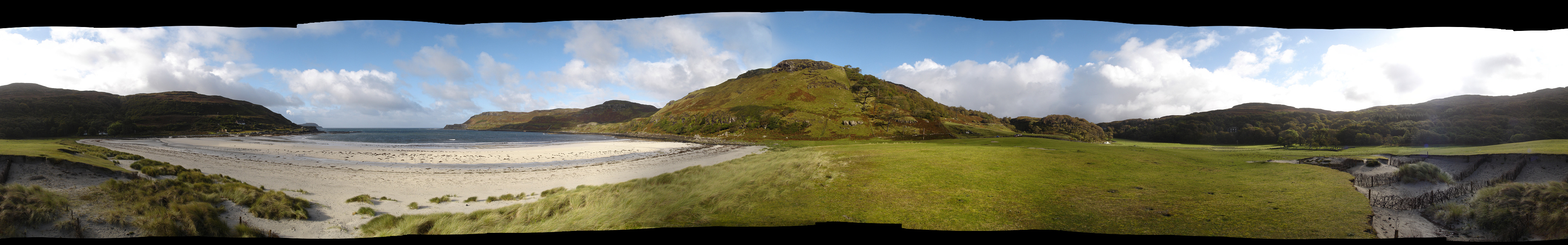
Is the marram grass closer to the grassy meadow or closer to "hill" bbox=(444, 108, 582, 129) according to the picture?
the grassy meadow

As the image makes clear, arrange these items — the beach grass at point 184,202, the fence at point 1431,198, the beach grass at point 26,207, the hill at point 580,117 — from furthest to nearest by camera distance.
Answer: the hill at point 580,117
the fence at point 1431,198
the beach grass at point 184,202
the beach grass at point 26,207

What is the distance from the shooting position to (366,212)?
328 cm

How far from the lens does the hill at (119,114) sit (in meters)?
2.89

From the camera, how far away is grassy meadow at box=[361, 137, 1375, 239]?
2.72m

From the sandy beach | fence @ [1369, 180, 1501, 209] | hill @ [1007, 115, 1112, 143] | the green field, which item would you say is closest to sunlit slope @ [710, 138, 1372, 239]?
fence @ [1369, 180, 1501, 209]

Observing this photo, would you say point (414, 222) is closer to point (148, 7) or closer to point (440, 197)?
point (440, 197)

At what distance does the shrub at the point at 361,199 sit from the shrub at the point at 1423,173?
921 cm

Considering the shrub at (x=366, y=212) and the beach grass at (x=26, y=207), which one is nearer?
the beach grass at (x=26, y=207)

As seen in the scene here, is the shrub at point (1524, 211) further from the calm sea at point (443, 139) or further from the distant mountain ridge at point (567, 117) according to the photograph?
the distant mountain ridge at point (567, 117)

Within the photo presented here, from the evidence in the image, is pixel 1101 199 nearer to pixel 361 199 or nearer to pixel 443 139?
pixel 361 199

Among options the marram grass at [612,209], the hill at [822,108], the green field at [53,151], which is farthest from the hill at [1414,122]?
the green field at [53,151]

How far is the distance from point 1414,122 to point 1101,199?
9.37ft

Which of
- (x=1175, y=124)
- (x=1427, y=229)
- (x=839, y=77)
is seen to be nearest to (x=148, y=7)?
(x=839, y=77)

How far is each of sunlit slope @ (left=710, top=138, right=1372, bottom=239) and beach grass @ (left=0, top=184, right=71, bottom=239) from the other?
4308 millimetres
